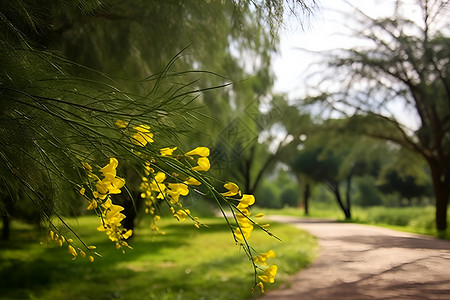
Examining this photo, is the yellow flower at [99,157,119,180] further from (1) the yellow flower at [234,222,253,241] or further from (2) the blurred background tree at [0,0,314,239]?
(1) the yellow flower at [234,222,253,241]

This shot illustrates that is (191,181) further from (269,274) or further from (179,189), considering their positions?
(269,274)

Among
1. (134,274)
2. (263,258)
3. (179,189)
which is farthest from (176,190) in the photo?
(134,274)

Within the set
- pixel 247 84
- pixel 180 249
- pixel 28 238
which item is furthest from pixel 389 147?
pixel 28 238

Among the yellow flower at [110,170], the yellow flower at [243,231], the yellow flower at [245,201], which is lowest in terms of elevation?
the yellow flower at [243,231]

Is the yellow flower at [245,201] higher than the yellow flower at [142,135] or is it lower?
lower

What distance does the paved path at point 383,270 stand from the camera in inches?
38.8

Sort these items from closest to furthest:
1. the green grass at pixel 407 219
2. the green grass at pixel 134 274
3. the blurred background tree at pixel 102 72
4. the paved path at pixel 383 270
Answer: the paved path at pixel 383 270
the blurred background tree at pixel 102 72
the green grass at pixel 407 219
the green grass at pixel 134 274

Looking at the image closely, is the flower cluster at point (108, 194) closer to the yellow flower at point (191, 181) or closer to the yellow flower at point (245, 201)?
the yellow flower at point (191, 181)

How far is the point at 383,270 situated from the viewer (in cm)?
106

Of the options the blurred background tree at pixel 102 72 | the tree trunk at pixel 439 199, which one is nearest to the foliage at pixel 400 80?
the tree trunk at pixel 439 199

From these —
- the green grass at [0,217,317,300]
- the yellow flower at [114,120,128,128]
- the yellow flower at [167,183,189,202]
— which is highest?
the yellow flower at [114,120,128,128]

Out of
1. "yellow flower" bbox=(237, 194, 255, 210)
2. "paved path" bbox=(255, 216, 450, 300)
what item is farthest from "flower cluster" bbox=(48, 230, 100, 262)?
"paved path" bbox=(255, 216, 450, 300)

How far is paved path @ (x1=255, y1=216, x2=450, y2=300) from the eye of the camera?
0.99 meters

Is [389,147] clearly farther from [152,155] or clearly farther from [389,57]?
[152,155]
